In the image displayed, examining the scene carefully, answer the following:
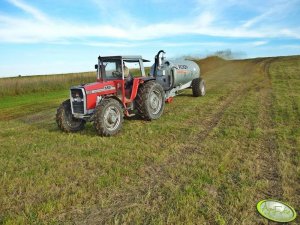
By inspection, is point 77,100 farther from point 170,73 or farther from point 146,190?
point 170,73

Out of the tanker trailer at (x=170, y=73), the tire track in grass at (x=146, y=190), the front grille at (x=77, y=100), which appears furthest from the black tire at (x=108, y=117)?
the tanker trailer at (x=170, y=73)

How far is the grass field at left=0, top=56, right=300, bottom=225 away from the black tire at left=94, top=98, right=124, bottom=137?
23 centimetres

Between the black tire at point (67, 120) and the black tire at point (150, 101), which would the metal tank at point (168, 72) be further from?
the black tire at point (67, 120)

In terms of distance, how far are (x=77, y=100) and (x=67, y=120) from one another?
72cm

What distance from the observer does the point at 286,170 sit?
16.4 feet

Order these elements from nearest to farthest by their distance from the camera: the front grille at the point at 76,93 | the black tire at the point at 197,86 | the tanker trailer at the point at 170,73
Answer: the front grille at the point at 76,93
the tanker trailer at the point at 170,73
the black tire at the point at 197,86

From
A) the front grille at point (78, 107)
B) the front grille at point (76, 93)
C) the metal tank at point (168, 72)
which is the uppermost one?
the metal tank at point (168, 72)

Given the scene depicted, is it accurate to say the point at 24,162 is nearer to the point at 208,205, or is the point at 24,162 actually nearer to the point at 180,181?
the point at 180,181

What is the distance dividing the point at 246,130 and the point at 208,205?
4.04 meters

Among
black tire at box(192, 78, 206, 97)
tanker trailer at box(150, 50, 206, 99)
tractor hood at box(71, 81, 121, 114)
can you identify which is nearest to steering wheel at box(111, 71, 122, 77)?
tractor hood at box(71, 81, 121, 114)

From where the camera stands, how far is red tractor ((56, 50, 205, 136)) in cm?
752

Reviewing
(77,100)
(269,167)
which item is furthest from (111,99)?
(269,167)

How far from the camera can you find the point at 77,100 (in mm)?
7738

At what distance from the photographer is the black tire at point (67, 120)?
25.9 ft
